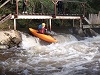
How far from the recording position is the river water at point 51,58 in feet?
32.1

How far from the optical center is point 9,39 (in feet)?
46.0

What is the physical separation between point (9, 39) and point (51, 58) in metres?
3.21

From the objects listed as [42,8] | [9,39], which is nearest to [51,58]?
[9,39]

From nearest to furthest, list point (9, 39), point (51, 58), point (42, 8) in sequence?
point (51, 58) → point (9, 39) → point (42, 8)

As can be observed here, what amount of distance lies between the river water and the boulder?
13.3 inches

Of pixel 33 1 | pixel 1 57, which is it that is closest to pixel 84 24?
pixel 33 1

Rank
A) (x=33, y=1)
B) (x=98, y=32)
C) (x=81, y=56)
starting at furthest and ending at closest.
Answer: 1. (x=98, y=32)
2. (x=33, y=1)
3. (x=81, y=56)

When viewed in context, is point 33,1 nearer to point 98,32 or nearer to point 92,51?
point 98,32

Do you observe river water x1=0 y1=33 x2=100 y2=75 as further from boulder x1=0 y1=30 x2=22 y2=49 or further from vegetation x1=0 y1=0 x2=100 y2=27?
vegetation x1=0 y1=0 x2=100 y2=27

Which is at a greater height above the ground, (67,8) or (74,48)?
(67,8)

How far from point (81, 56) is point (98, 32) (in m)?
8.26

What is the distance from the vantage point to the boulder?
13.7 metres

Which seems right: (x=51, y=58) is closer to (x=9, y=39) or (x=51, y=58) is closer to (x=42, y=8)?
(x=9, y=39)

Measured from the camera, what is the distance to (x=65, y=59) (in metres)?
11.7
